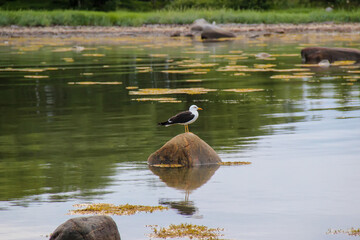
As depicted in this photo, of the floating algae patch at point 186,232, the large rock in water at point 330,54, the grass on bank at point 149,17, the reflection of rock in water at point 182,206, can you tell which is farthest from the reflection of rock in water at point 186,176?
the grass on bank at point 149,17

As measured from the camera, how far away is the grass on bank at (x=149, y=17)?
2484 inches

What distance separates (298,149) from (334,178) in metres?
2.14

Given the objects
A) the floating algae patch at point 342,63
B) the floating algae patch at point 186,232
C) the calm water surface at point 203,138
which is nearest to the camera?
the floating algae patch at point 186,232

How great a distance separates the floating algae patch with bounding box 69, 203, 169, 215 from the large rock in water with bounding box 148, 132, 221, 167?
2337mm

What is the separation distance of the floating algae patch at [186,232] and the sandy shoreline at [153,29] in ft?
169

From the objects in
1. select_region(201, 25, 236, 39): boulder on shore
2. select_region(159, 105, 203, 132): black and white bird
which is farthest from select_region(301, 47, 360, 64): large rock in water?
select_region(201, 25, 236, 39): boulder on shore

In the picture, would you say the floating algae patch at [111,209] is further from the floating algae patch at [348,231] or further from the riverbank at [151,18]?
the riverbank at [151,18]

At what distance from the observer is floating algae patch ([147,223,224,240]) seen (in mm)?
7867

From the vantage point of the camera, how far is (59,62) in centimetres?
3256

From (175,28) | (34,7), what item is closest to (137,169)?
(175,28)

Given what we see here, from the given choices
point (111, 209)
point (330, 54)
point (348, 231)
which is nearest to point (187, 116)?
point (111, 209)

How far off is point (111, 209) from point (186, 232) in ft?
4.10

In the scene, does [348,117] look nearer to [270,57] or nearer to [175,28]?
[270,57]

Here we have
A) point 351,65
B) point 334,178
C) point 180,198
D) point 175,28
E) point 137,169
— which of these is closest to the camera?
point 180,198
